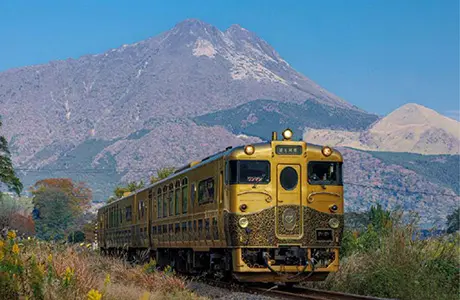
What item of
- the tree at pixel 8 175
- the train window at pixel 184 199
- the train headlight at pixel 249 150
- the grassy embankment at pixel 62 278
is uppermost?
the tree at pixel 8 175

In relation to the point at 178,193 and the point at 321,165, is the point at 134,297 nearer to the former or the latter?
the point at 321,165

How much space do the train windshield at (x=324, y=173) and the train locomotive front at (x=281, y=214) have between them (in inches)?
0.9

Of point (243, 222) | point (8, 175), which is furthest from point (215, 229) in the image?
point (8, 175)

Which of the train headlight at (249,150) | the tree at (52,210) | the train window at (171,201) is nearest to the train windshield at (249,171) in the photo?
the train headlight at (249,150)

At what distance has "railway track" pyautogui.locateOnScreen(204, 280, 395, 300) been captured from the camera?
16.0 meters

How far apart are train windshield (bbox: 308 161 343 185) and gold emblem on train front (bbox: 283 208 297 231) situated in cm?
82

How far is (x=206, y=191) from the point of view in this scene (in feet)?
65.1

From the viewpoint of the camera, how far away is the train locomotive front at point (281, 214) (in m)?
17.6

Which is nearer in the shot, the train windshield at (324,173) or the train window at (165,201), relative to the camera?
the train windshield at (324,173)

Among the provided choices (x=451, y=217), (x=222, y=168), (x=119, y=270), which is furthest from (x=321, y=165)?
(x=451, y=217)

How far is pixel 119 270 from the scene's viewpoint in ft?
63.0

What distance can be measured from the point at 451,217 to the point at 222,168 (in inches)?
4356

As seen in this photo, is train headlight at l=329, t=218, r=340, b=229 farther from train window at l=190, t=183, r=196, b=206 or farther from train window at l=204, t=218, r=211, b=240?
train window at l=190, t=183, r=196, b=206

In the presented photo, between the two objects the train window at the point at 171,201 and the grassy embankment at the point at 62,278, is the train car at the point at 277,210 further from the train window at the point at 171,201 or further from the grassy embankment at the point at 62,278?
the train window at the point at 171,201
